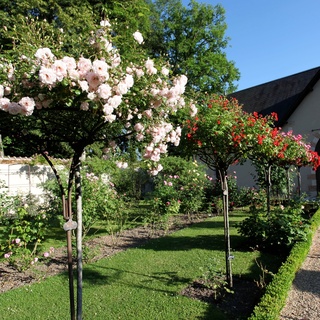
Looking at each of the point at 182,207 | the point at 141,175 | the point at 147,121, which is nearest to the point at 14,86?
the point at 147,121

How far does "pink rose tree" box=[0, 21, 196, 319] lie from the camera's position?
1.94 m

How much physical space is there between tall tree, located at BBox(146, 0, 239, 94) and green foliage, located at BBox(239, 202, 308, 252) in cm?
1734

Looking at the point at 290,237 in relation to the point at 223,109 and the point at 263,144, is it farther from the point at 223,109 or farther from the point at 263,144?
the point at 223,109

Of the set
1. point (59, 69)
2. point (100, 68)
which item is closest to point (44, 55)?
point (59, 69)

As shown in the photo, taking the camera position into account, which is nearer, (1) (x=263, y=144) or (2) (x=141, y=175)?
(1) (x=263, y=144)

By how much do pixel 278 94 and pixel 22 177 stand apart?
14720mm

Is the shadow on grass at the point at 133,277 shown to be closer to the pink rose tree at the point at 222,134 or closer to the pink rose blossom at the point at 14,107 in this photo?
the pink rose tree at the point at 222,134

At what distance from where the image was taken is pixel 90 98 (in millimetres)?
1960

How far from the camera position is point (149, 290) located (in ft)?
14.0

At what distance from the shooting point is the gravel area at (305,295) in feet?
11.7

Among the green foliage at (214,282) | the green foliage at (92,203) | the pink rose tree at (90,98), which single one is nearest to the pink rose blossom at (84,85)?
the pink rose tree at (90,98)

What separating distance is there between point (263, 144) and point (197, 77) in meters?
18.9

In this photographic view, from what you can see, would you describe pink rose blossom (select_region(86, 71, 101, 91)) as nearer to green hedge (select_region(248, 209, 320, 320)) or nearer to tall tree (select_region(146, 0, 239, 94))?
green hedge (select_region(248, 209, 320, 320))

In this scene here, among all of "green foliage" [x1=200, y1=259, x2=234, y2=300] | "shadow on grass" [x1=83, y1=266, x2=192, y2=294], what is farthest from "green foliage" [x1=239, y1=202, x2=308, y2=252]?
"shadow on grass" [x1=83, y1=266, x2=192, y2=294]
